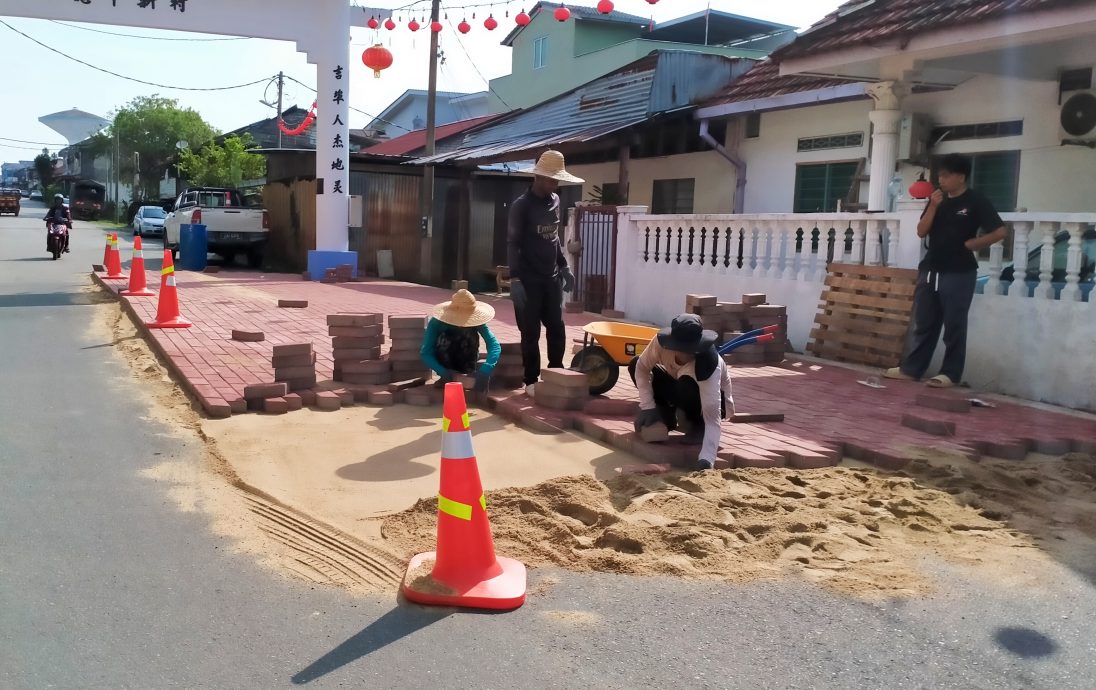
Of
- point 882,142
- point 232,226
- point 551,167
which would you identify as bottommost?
point 232,226

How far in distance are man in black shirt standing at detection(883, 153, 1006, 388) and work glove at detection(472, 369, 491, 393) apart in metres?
4.08

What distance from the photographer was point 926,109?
12.2 m

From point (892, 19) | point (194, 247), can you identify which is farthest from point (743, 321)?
point (194, 247)

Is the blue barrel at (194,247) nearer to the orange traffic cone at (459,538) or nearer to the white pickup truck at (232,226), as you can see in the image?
the white pickup truck at (232,226)

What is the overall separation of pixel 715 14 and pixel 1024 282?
943 inches

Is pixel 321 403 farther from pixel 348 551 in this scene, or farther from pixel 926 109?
pixel 926 109

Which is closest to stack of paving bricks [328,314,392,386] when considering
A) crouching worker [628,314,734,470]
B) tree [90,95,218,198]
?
crouching worker [628,314,734,470]

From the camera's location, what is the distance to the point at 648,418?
5.75 m

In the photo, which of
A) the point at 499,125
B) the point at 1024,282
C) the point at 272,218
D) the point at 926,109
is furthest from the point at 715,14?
the point at 1024,282

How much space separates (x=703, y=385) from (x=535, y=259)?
7.91 feet

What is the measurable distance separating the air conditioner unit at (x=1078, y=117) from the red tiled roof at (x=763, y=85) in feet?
10.2

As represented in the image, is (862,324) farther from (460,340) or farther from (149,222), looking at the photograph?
(149,222)

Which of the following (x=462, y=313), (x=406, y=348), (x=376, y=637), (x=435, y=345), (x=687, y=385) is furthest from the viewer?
(x=406, y=348)

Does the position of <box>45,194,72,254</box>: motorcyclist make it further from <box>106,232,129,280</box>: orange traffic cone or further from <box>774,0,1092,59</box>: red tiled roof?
<box>774,0,1092,59</box>: red tiled roof
